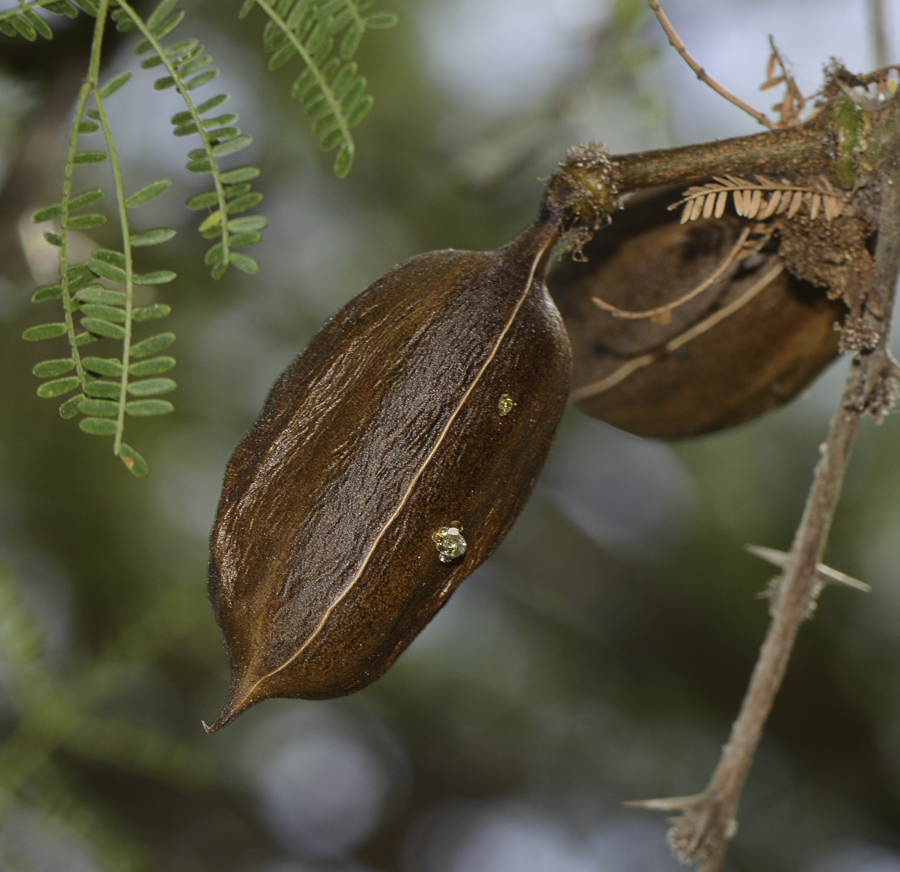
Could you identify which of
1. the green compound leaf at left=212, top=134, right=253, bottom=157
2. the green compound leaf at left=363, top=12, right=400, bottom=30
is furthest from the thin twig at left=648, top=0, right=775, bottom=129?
the green compound leaf at left=212, top=134, right=253, bottom=157

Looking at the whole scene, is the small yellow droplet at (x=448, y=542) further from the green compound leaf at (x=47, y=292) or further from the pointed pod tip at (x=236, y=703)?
the green compound leaf at (x=47, y=292)

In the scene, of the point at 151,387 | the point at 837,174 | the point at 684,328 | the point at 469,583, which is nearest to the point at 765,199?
the point at 837,174

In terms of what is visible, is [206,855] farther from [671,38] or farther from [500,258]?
[671,38]

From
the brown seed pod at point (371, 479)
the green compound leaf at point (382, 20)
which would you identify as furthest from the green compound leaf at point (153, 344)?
the green compound leaf at point (382, 20)

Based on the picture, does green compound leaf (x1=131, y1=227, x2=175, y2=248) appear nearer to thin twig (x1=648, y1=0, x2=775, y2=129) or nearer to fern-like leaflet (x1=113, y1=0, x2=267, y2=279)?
fern-like leaflet (x1=113, y1=0, x2=267, y2=279)

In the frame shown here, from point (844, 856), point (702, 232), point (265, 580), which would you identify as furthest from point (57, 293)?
point (844, 856)

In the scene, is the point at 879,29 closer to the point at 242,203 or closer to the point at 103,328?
the point at 242,203
